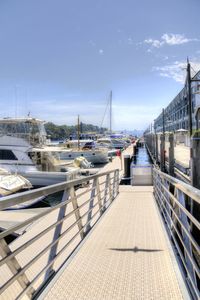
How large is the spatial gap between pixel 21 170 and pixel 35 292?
54.2ft

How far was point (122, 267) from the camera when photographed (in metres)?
3.79

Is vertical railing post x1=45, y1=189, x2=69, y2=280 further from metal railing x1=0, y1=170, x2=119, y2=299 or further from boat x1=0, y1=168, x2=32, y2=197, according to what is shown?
boat x1=0, y1=168, x2=32, y2=197

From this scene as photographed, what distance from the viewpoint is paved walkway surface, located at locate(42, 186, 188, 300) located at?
10.1ft

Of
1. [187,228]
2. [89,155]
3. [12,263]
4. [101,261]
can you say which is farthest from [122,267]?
[89,155]

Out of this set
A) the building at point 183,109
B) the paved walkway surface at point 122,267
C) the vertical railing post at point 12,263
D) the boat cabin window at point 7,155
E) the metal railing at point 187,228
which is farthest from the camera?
the building at point 183,109

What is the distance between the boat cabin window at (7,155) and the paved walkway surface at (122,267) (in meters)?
14.2

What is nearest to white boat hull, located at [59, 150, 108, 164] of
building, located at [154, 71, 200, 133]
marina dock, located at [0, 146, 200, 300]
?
building, located at [154, 71, 200, 133]

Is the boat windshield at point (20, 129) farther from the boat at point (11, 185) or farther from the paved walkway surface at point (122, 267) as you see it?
the paved walkway surface at point (122, 267)

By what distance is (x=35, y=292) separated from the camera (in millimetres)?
3033

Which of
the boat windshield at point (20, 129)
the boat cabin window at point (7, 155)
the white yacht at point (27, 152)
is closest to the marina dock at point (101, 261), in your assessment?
the white yacht at point (27, 152)

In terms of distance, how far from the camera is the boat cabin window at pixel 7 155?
762 inches

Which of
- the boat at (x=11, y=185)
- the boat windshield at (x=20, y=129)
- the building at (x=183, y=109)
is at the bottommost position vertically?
the boat at (x=11, y=185)

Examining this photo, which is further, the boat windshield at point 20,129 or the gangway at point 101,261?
the boat windshield at point 20,129

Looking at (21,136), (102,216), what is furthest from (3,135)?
(102,216)
